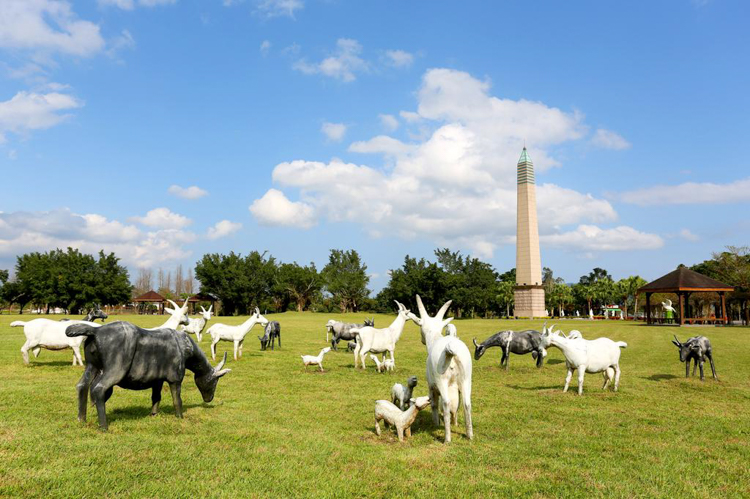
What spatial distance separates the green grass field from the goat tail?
159 centimetres

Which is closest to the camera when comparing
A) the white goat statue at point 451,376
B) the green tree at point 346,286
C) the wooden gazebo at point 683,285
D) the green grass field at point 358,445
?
the green grass field at point 358,445

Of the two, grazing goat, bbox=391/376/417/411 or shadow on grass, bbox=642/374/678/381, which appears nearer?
grazing goat, bbox=391/376/417/411

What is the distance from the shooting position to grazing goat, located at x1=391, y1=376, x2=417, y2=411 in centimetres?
869

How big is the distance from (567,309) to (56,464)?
10745 cm

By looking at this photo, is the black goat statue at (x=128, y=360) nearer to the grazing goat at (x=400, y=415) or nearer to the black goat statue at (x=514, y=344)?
the grazing goat at (x=400, y=415)

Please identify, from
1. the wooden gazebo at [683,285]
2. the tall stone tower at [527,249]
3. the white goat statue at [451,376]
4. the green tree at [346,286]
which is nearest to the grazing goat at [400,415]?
the white goat statue at [451,376]

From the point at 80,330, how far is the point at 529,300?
65.2m

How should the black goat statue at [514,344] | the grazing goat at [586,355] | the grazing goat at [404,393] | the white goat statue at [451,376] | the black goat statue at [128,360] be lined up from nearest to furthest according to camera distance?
1. the white goat statue at [451,376]
2. the black goat statue at [128,360]
3. the grazing goat at [404,393]
4. the grazing goat at [586,355]
5. the black goat statue at [514,344]

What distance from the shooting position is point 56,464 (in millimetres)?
5957

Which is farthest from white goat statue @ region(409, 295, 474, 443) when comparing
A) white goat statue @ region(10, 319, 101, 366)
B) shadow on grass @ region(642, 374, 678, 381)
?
white goat statue @ region(10, 319, 101, 366)

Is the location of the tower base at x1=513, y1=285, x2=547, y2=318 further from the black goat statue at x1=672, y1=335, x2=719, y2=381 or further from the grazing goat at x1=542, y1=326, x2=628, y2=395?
the grazing goat at x1=542, y1=326, x2=628, y2=395

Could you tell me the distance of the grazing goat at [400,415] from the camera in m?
7.75

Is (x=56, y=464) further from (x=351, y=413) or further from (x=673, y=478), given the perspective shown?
(x=673, y=478)

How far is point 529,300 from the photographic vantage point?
217 feet
